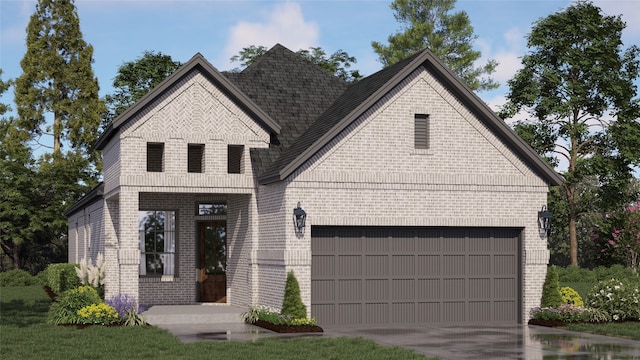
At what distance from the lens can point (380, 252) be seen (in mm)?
25344

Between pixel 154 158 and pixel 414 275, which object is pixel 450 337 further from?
pixel 154 158

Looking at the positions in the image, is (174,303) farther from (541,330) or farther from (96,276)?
(541,330)

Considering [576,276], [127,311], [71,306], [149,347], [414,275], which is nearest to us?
[149,347]

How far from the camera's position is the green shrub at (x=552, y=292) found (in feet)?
85.2

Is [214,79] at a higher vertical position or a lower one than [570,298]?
higher

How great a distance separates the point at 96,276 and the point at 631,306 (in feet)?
52.5

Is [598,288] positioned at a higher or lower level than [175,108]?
lower

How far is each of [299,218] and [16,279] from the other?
30437mm

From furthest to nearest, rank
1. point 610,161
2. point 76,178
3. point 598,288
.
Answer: point 76,178
point 610,161
point 598,288

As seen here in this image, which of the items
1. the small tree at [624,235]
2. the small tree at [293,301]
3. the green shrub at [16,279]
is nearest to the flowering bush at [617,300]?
the small tree at [293,301]

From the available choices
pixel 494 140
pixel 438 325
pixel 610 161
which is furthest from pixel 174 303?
pixel 610 161

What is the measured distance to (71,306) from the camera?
81.5 ft

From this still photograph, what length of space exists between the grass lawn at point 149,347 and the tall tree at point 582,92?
32700 mm

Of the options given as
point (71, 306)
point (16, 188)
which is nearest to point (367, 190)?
point (71, 306)
